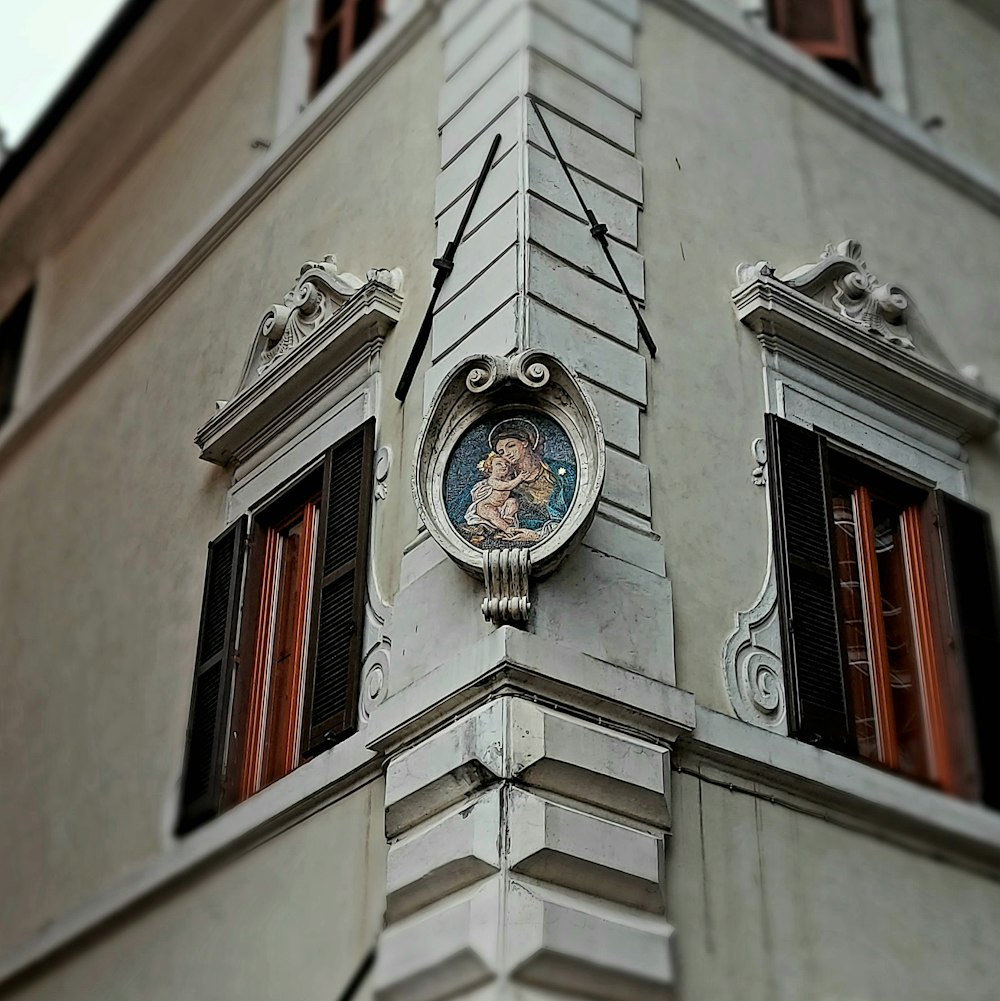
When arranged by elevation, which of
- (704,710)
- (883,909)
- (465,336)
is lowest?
(883,909)

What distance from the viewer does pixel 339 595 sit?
7.88 m

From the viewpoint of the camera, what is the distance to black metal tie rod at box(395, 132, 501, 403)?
7.87m

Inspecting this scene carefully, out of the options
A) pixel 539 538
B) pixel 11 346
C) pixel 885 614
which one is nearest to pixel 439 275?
pixel 539 538

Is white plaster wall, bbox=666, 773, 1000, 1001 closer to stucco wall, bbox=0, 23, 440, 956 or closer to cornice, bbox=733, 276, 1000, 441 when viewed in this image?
stucco wall, bbox=0, 23, 440, 956

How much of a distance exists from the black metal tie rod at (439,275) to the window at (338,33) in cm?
262

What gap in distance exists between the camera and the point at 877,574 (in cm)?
830

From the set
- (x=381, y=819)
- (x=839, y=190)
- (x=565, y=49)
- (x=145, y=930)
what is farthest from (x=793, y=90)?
(x=145, y=930)

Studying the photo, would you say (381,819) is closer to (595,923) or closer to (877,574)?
(595,923)

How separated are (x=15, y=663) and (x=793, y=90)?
5.75 meters

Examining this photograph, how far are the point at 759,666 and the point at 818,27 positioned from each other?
4747 millimetres

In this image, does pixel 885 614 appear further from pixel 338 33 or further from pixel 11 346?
pixel 11 346

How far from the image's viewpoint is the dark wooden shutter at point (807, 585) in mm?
7434

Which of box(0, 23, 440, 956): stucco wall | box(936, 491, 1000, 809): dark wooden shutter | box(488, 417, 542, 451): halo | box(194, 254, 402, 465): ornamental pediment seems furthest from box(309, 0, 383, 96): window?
box(936, 491, 1000, 809): dark wooden shutter

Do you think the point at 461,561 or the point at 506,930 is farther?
the point at 461,561
